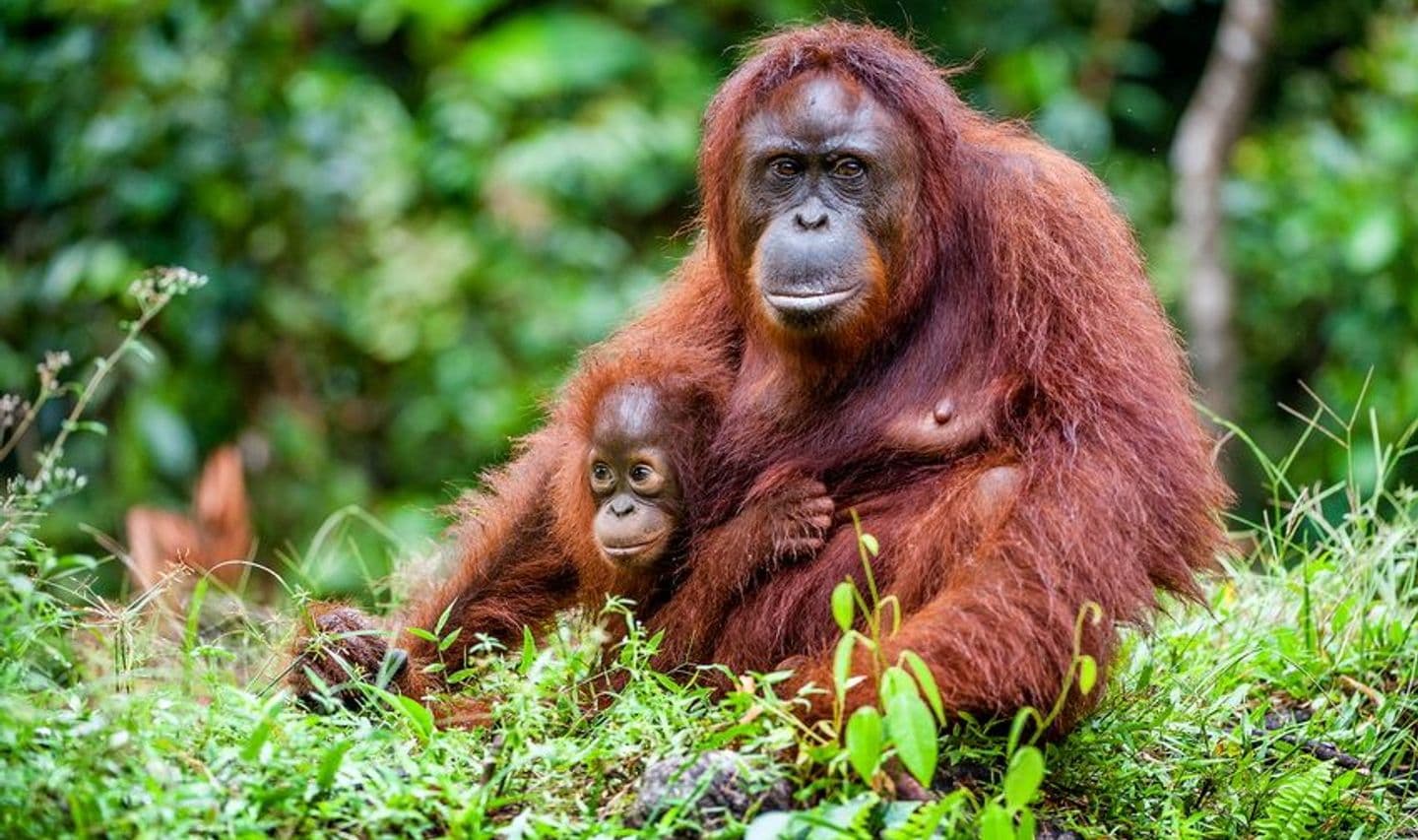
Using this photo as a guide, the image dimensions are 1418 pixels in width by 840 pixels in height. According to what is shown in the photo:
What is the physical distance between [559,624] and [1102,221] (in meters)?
1.64

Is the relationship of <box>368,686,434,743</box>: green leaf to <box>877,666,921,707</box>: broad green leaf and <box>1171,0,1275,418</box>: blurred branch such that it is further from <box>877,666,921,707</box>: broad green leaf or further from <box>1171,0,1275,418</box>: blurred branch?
<box>1171,0,1275,418</box>: blurred branch

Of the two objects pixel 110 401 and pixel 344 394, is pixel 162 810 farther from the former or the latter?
pixel 344 394

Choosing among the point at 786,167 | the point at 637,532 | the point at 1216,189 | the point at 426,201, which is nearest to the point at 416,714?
the point at 637,532

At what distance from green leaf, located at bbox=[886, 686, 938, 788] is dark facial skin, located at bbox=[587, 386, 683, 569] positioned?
120cm

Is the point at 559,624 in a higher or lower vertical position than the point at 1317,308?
higher

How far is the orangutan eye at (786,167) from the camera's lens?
3.81 m

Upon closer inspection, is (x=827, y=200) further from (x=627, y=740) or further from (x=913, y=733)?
(x=913, y=733)

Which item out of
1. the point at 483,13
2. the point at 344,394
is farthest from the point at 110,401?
the point at 483,13

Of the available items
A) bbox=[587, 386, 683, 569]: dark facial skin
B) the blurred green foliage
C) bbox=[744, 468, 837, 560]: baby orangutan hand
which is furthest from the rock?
the blurred green foliage

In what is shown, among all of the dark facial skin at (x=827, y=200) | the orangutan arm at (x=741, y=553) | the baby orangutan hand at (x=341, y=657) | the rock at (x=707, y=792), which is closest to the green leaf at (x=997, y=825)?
the rock at (x=707, y=792)

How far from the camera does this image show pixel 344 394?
→ 8.58 meters

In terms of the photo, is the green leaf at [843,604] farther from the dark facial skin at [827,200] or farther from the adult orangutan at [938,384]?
the dark facial skin at [827,200]

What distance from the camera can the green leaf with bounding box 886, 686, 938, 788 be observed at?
282cm

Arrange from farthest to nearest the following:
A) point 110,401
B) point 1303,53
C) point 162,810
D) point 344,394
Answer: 1. point 1303,53
2. point 344,394
3. point 110,401
4. point 162,810
